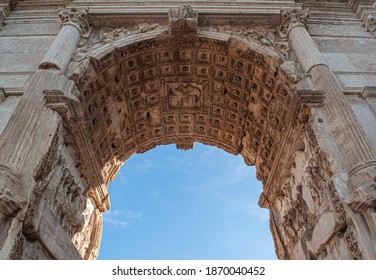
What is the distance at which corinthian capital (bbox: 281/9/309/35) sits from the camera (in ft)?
31.9

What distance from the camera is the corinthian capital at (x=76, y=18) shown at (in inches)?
378

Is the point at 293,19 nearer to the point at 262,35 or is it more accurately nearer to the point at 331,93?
the point at 262,35

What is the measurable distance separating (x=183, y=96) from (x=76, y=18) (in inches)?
162

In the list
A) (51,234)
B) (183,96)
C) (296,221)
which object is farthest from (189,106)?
(51,234)

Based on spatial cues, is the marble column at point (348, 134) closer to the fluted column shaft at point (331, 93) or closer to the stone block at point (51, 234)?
the fluted column shaft at point (331, 93)

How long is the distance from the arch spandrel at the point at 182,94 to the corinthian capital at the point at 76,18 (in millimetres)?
765

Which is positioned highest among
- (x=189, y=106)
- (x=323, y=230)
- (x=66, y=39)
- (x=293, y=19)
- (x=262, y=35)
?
(x=293, y=19)

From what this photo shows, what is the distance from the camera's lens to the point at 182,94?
11289 mm

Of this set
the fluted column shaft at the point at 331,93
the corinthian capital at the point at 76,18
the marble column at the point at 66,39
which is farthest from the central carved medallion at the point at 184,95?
the fluted column shaft at the point at 331,93

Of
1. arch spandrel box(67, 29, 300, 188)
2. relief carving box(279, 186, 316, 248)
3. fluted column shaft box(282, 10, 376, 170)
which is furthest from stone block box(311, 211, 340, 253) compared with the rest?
arch spandrel box(67, 29, 300, 188)

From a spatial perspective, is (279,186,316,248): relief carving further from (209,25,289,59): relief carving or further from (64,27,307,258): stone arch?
(209,25,289,59): relief carving

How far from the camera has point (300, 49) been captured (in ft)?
28.7

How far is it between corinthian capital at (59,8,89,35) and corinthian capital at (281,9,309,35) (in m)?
5.95
